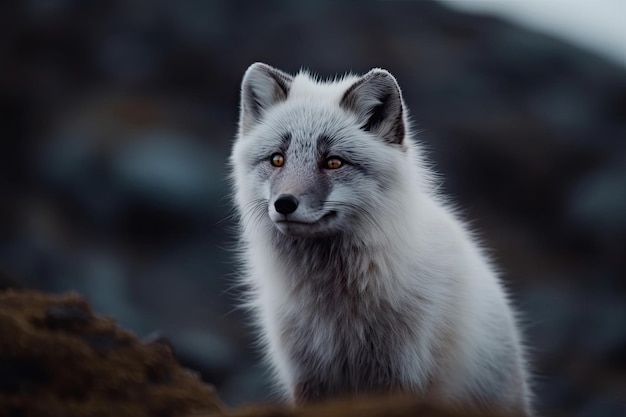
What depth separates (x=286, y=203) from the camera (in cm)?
456

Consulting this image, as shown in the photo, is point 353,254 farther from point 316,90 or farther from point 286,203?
point 316,90

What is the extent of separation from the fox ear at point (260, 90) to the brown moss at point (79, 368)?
1.59 metres

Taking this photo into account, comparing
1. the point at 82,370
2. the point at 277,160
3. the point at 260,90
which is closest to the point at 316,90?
the point at 260,90

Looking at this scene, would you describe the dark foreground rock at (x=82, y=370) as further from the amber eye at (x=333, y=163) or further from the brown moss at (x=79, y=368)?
the amber eye at (x=333, y=163)

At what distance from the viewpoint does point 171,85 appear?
784 inches

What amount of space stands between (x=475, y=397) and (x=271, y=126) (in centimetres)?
208

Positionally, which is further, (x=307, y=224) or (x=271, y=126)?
(x=271, y=126)

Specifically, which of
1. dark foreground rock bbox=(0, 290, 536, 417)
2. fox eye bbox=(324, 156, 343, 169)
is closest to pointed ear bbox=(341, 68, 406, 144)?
fox eye bbox=(324, 156, 343, 169)

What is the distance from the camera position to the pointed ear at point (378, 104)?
5086 millimetres

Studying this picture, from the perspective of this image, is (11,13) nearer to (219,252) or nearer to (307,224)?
(219,252)

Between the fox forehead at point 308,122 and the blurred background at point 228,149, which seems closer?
the fox forehead at point 308,122

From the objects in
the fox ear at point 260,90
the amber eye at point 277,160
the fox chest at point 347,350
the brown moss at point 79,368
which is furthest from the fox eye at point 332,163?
the brown moss at point 79,368

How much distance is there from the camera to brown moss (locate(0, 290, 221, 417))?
12.9 ft

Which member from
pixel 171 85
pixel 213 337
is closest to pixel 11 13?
pixel 171 85
